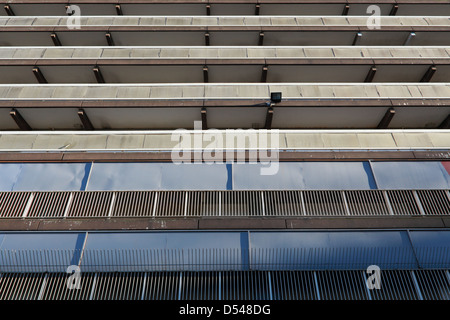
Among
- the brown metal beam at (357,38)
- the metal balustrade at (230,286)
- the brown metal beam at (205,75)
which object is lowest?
the metal balustrade at (230,286)

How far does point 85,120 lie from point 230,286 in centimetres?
1165

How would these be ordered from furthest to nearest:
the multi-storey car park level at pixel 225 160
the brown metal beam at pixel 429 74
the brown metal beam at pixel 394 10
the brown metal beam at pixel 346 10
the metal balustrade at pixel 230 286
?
the brown metal beam at pixel 346 10 < the brown metal beam at pixel 394 10 < the brown metal beam at pixel 429 74 < the multi-storey car park level at pixel 225 160 < the metal balustrade at pixel 230 286

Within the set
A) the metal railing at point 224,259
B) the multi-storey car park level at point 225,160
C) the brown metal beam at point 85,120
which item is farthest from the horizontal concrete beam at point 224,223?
the brown metal beam at point 85,120

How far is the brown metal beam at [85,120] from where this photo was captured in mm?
16334

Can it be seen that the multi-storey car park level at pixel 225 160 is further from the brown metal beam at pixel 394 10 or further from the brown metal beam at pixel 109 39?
Answer: the brown metal beam at pixel 394 10

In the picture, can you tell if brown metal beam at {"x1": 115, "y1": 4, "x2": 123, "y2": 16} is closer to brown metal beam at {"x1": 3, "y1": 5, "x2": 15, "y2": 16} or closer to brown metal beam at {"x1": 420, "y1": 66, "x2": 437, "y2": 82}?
brown metal beam at {"x1": 3, "y1": 5, "x2": 15, "y2": 16}

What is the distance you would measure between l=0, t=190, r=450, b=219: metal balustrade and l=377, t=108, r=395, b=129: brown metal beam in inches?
191

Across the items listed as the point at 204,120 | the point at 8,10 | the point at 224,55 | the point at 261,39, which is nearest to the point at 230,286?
the point at 204,120

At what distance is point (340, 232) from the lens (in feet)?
39.7

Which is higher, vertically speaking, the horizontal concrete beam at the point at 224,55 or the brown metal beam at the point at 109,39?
the brown metal beam at the point at 109,39

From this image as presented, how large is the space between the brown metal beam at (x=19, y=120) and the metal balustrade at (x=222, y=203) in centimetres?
528
